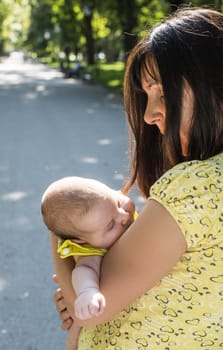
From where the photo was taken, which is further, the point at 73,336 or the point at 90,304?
the point at 73,336

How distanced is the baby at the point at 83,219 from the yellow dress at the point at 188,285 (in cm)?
17

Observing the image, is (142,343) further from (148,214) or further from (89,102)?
A: (89,102)

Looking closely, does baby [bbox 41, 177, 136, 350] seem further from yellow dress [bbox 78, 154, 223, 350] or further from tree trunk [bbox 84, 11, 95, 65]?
tree trunk [bbox 84, 11, 95, 65]

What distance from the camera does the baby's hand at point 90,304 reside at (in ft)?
4.12

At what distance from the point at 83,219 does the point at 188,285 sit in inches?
12.3

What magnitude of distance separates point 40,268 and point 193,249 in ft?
10.5

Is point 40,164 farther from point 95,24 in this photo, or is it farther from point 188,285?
point 95,24

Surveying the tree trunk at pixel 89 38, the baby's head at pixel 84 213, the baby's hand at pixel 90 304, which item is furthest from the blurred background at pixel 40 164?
the tree trunk at pixel 89 38

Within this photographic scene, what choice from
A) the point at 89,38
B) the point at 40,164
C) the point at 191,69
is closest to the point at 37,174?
the point at 40,164

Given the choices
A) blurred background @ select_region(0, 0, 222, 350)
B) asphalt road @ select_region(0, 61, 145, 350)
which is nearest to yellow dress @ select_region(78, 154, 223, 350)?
blurred background @ select_region(0, 0, 222, 350)

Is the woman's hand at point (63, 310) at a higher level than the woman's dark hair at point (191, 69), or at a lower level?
lower

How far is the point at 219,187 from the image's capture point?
1.24m

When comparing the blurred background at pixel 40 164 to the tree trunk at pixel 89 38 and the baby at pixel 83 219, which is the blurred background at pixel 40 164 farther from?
the tree trunk at pixel 89 38

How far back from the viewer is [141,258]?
1.24m
